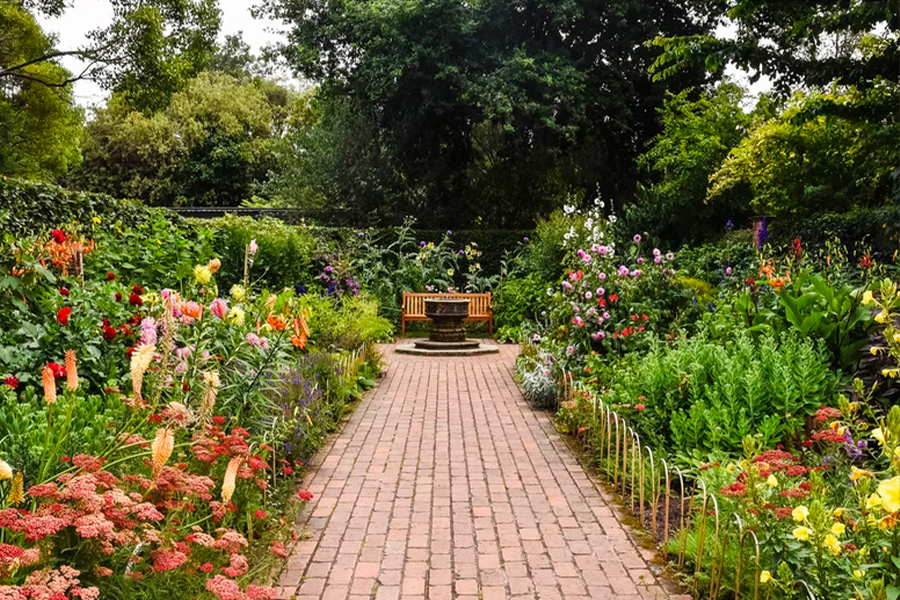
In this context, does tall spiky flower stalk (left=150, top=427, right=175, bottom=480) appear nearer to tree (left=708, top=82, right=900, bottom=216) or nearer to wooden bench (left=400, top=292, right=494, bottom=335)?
wooden bench (left=400, top=292, right=494, bottom=335)

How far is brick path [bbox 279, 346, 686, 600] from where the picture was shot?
3434 mm

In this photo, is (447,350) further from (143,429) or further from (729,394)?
(143,429)

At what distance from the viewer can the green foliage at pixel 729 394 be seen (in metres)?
4.73

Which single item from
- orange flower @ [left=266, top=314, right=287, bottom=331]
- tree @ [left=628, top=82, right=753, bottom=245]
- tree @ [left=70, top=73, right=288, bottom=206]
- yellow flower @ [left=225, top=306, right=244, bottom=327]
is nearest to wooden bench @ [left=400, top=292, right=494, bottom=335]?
tree @ [left=628, top=82, right=753, bottom=245]

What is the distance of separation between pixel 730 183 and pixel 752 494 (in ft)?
43.8

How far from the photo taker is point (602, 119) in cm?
2111

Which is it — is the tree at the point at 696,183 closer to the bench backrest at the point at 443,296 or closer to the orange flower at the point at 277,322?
the bench backrest at the point at 443,296

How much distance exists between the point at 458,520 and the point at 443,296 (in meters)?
11.1

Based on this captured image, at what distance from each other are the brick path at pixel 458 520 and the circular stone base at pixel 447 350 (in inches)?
207

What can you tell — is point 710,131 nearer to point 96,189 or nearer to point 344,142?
point 344,142

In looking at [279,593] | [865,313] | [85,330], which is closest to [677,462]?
[865,313]

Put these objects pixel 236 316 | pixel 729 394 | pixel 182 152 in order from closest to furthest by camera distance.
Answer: pixel 236 316
pixel 729 394
pixel 182 152

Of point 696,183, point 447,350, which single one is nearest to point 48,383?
point 447,350

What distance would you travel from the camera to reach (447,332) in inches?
528
